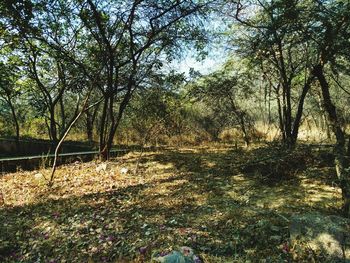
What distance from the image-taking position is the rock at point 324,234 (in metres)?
2.89

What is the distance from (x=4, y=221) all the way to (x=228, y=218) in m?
3.03

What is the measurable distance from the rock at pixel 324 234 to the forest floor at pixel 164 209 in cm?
17

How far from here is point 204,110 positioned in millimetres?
11781

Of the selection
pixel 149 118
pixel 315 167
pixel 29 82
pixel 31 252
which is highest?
pixel 29 82

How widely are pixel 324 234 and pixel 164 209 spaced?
213cm

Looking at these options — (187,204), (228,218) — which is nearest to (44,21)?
(187,204)

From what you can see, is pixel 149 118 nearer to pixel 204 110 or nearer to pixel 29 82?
pixel 204 110

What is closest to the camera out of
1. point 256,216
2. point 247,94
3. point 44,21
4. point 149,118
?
point 256,216

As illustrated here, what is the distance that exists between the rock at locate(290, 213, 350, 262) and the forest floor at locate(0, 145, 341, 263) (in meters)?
0.17

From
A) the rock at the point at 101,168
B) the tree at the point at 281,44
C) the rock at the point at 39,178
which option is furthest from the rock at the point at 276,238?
the rock at the point at 39,178

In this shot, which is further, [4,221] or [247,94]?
[247,94]

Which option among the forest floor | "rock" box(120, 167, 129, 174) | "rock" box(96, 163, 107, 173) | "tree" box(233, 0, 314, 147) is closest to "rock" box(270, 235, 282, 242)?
the forest floor

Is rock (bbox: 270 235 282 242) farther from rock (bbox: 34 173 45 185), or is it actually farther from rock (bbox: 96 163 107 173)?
rock (bbox: 34 173 45 185)

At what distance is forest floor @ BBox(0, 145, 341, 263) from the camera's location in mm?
3355
